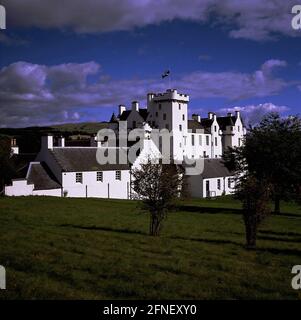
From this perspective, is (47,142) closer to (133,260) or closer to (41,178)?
(41,178)

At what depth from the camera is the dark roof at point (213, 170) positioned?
2368 inches

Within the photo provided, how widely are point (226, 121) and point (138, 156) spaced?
46.2 m

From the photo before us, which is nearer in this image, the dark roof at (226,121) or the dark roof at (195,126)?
the dark roof at (195,126)

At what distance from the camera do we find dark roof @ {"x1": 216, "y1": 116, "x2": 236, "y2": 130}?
308ft

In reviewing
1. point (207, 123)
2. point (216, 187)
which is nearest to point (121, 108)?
point (207, 123)

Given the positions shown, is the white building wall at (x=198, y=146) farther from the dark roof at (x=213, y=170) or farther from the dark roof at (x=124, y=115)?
the dark roof at (x=213, y=170)

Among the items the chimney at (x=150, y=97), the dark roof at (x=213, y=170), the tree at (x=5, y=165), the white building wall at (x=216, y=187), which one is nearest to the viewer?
the tree at (x=5, y=165)

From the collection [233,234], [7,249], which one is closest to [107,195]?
[233,234]

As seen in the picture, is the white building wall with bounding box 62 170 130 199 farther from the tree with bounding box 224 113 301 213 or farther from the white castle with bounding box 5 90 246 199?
the tree with bounding box 224 113 301 213

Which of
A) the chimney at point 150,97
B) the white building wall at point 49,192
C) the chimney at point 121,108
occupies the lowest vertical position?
the white building wall at point 49,192

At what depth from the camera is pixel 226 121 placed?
311 feet

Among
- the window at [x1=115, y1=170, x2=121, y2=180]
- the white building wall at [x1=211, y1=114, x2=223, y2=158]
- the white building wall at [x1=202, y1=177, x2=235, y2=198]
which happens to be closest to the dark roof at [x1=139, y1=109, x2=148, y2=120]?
the white building wall at [x1=211, y1=114, x2=223, y2=158]

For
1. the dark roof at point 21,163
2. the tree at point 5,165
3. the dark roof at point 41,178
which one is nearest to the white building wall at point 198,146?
the dark roof at point 21,163

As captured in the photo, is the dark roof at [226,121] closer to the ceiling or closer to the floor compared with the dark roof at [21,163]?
closer to the ceiling
